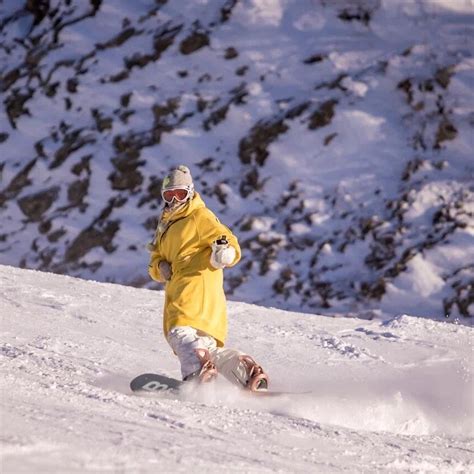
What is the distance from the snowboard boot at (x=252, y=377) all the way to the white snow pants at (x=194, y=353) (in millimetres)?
27

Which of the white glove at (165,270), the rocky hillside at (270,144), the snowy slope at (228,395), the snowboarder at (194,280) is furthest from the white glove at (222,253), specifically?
the rocky hillside at (270,144)

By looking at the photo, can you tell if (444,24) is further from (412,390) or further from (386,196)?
(412,390)

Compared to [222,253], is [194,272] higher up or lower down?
lower down

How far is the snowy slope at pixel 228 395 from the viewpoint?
3.80 metres

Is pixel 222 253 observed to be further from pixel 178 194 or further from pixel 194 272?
pixel 178 194

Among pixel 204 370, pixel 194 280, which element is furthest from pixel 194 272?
pixel 204 370

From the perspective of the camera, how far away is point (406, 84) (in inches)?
470

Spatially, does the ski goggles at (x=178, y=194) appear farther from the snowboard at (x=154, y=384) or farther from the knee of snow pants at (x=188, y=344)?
the snowboard at (x=154, y=384)

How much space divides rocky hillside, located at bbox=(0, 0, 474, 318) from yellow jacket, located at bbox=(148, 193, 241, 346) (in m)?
4.76

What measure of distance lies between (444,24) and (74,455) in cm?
967

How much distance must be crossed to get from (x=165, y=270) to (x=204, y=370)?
25.7 inches

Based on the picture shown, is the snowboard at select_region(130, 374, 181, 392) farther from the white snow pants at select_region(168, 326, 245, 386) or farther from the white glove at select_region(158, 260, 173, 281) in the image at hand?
the white glove at select_region(158, 260, 173, 281)

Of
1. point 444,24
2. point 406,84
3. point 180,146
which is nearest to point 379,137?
point 406,84

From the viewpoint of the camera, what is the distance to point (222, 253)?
5625 millimetres
